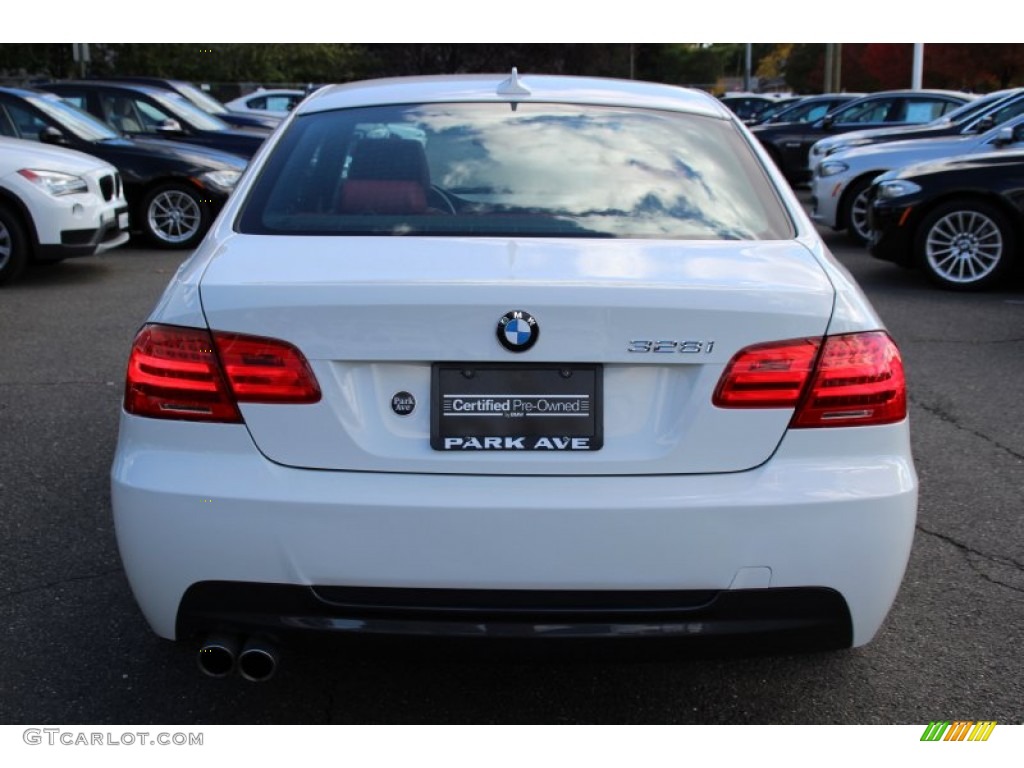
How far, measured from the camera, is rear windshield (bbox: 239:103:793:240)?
317 cm

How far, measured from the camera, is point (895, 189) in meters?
10.1

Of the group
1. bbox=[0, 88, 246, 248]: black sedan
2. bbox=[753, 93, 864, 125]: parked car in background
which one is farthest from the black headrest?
bbox=[753, 93, 864, 125]: parked car in background

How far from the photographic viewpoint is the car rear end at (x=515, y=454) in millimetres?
2617

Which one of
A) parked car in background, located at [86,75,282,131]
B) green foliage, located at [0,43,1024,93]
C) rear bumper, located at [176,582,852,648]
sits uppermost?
rear bumper, located at [176,582,852,648]

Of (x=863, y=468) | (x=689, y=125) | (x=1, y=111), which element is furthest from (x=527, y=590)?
(x=1, y=111)

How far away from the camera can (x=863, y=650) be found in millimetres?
3590

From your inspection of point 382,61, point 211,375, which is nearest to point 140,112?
point 211,375

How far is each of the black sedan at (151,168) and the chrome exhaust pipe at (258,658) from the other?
10169 millimetres

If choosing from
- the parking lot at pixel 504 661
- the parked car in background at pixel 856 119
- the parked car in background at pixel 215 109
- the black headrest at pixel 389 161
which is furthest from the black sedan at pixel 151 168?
the parked car in background at pixel 856 119

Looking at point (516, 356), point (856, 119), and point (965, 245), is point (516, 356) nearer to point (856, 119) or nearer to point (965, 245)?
point (965, 245)

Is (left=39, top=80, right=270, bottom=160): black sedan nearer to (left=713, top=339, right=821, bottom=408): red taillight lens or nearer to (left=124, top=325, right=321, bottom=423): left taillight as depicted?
(left=124, top=325, right=321, bottom=423): left taillight

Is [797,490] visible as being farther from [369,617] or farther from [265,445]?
[265,445]

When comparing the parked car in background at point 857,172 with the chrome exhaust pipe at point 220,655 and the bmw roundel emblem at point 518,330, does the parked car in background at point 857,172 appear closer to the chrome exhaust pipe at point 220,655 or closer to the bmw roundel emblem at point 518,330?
the bmw roundel emblem at point 518,330
